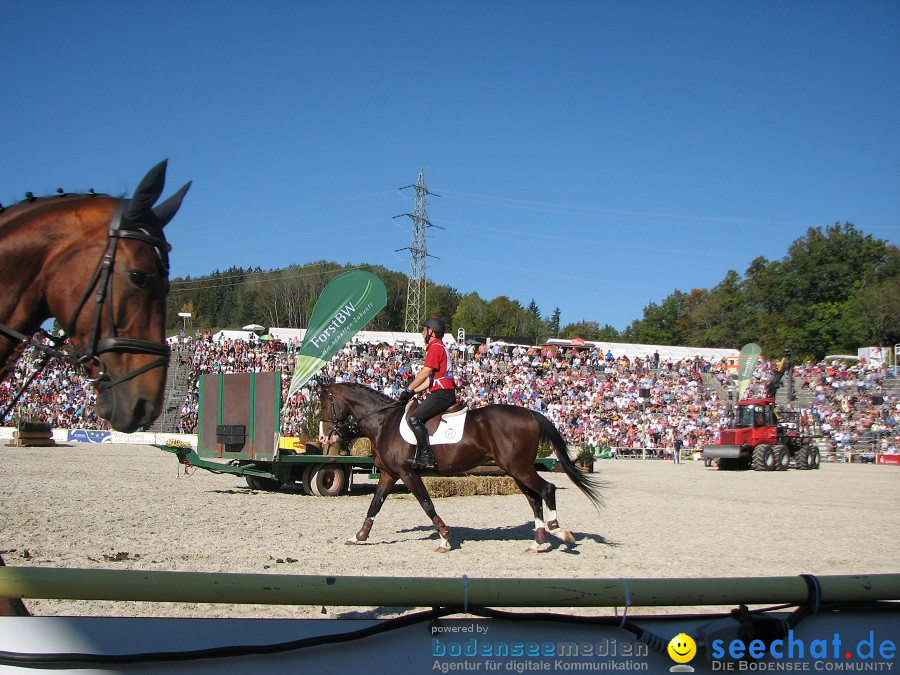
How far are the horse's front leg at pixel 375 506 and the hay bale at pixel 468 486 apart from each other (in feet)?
17.9

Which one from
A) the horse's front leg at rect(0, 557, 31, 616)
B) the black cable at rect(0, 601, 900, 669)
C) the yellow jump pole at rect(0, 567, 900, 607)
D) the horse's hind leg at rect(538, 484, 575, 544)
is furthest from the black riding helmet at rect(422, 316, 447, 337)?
the yellow jump pole at rect(0, 567, 900, 607)

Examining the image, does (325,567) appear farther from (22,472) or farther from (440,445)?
(22,472)

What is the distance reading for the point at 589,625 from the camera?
1.96m

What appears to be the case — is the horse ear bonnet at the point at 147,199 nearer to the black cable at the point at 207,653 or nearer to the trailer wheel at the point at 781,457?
the black cable at the point at 207,653

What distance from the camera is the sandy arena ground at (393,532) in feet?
22.5

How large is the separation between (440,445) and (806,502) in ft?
32.6

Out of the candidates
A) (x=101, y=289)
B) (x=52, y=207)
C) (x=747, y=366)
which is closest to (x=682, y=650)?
(x=101, y=289)

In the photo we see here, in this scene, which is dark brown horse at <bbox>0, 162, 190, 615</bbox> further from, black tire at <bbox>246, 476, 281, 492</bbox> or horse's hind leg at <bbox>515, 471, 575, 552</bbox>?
black tire at <bbox>246, 476, 281, 492</bbox>

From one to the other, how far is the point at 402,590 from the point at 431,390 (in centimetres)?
692

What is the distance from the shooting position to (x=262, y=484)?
14.9 metres

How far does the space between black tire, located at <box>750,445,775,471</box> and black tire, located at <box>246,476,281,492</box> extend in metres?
18.2

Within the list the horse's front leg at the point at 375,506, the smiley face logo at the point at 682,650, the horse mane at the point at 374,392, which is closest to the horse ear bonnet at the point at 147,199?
the smiley face logo at the point at 682,650

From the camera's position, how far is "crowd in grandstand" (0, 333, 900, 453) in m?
30.3

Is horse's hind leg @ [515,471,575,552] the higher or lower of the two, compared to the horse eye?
lower
